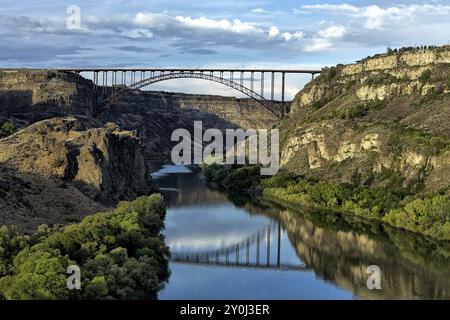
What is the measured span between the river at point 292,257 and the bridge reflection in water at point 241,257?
0.06m

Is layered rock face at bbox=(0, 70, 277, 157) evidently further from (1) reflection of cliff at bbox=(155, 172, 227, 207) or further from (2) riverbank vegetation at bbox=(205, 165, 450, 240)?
(2) riverbank vegetation at bbox=(205, 165, 450, 240)

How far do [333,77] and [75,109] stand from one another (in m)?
39.6

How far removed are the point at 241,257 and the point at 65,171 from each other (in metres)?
17.0

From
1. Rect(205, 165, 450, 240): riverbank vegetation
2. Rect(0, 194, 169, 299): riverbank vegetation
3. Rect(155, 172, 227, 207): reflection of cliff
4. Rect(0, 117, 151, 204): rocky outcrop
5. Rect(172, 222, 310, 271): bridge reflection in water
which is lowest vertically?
Rect(155, 172, 227, 207): reflection of cliff

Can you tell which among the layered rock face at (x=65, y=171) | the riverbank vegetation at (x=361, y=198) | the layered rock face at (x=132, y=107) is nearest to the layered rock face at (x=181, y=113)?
the layered rock face at (x=132, y=107)

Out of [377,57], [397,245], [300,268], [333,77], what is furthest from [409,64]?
[300,268]

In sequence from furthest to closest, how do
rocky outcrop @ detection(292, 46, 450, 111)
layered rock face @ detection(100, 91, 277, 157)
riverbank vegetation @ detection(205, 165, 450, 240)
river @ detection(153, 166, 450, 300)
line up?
1. layered rock face @ detection(100, 91, 277, 157)
2. rocky outcrop @ detection(292, 46, 450, 111)
3. riverbank vegetation @ detection(205, 165, 450, 240)
4. river @ detection(153, 166, 450, 300)

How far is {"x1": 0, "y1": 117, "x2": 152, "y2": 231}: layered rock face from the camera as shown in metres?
45.6

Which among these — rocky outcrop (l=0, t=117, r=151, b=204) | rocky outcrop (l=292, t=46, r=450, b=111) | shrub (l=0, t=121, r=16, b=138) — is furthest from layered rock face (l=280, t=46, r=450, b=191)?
shrub (l=0, t=121, r=16, b=138)

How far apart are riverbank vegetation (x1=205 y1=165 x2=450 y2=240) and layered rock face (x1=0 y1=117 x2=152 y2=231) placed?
614 inches

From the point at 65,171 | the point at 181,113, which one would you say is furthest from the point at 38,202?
the point at 181,113

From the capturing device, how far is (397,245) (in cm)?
4741

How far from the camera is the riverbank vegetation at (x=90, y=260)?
86.7 ft
